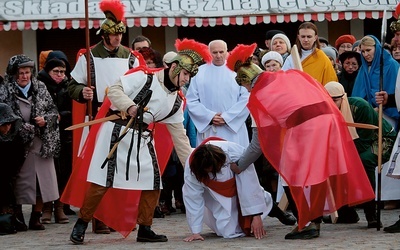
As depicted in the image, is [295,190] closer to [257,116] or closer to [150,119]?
[257,116]

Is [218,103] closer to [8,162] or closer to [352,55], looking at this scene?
[352,55]

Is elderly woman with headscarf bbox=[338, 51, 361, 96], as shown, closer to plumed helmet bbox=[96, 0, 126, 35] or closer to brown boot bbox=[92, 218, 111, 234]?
plumed helmet bbox=[96, 0, 126, 35]

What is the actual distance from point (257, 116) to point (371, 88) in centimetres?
277

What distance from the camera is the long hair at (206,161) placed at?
10078 mm

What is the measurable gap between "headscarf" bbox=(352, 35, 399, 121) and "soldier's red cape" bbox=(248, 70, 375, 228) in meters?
2.30

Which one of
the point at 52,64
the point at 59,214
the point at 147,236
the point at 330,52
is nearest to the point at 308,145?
the point at 147,236

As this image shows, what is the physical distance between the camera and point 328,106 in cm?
984

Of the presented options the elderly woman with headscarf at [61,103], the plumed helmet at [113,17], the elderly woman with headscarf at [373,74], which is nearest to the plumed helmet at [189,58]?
the plumed helmet at [113,17]

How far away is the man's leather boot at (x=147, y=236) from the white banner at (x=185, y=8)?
9191mm

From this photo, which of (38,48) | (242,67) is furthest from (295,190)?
(38,48)

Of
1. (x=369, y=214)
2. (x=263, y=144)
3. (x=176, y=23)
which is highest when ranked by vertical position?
(x=176, y=23)

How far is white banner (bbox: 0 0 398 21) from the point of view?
19.1 m

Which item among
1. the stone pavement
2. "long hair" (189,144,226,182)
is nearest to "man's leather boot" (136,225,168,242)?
the stone pavement

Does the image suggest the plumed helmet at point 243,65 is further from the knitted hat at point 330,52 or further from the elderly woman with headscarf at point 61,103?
the knitted hat at point 330,52
